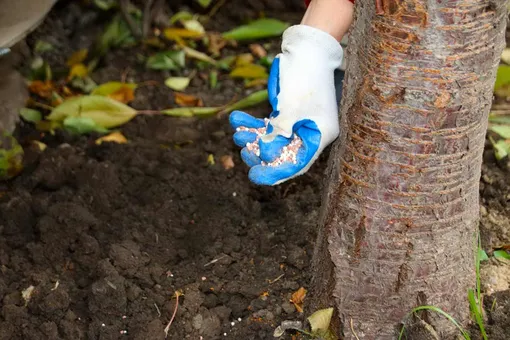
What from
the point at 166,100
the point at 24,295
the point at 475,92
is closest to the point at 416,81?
the point at 475,92

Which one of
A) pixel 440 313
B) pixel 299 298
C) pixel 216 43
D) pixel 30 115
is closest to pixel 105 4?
pixel 216 43

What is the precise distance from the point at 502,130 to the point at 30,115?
4.75 ft

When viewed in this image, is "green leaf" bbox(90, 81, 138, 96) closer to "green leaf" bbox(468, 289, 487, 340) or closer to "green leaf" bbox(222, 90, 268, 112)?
"green leaf" bbox(222, 90, 268, 112)

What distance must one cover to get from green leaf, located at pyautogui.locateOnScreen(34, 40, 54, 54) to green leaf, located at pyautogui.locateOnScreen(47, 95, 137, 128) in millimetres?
483

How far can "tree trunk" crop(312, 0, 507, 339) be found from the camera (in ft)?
4.25

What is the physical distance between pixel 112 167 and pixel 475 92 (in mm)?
1124

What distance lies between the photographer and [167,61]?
107 inches

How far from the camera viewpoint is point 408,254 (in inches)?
58.7

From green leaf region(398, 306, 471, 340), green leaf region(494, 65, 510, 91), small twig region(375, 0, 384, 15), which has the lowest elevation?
green leaf region(398, 306, 471, 340)

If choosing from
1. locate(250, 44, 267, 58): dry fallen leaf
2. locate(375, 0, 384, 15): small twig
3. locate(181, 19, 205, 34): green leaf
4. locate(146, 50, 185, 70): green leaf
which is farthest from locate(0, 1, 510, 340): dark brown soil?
locate(375, 0, 384, 15): small twig

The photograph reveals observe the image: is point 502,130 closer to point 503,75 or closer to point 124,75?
point 503,75

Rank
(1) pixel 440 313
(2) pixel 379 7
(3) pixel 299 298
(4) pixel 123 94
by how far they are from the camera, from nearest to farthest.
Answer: (2) pixel 379 7 → (1) pixel 440 313 → (3) pixel 299 298 → (4) pixel 123 94

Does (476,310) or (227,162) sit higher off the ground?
(476,310)

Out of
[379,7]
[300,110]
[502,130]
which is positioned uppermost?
[379,7]
